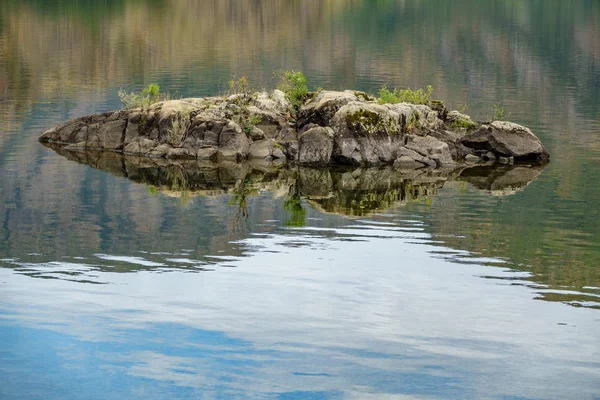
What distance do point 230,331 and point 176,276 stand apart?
192 inches

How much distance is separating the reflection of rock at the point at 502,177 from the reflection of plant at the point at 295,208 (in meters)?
7.14

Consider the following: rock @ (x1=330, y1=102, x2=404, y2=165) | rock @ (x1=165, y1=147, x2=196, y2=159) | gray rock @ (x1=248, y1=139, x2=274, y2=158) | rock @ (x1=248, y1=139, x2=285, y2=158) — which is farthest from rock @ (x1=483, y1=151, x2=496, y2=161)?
rock @ (x1=165, y1=147, x2=196, y2=159)

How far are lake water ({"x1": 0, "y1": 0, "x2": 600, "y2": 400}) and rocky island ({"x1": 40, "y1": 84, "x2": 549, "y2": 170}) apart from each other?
1.98 meters

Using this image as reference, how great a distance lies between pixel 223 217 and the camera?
34.2 meters

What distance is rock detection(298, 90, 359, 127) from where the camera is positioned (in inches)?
1884

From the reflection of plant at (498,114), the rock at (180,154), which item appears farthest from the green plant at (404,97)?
the rock at (180,154)

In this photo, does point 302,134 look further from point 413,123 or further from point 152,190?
point 152,190

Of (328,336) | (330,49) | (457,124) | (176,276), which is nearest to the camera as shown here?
(328,336)

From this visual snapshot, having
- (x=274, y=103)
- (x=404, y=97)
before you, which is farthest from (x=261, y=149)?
(x=404, y=97)

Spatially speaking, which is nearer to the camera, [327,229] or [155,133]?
[327,229]

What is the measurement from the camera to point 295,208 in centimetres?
3625

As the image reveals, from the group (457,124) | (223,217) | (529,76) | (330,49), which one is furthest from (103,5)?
(223,217)

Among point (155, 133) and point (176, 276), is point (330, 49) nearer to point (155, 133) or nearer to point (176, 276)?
point (155, 133)

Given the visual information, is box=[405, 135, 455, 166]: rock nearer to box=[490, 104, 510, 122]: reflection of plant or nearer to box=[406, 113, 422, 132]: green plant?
box=[406, 113, 422, 132]: green plant
